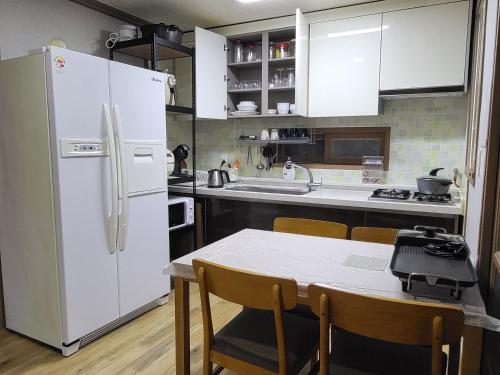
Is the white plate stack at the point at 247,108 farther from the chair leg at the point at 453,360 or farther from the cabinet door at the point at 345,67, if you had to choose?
the chair leg at the point at 453,360

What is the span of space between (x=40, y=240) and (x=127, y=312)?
754mm

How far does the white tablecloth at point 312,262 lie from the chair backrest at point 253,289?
0.46 ft

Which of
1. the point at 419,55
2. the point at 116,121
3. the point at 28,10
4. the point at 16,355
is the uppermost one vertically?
the point at 28,10

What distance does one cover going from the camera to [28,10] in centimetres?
256

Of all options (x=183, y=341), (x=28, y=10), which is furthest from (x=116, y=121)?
(x=183, y=341)

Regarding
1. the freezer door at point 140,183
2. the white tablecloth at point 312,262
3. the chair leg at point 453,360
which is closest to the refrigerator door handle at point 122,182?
the freezer door at point 140,183

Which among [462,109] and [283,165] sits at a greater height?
[462,109]

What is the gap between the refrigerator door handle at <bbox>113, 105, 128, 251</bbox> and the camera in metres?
2.26

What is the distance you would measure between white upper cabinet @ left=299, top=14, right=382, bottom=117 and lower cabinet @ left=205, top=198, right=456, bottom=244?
0.83 m

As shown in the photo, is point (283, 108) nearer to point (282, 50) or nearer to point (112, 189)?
point (282, 50)

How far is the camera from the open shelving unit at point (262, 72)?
3.27 metres

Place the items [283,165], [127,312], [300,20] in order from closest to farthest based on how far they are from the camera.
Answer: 1. [127,312]
2. [300,20]
3. [283,165]

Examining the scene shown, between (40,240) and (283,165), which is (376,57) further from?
(40,240)

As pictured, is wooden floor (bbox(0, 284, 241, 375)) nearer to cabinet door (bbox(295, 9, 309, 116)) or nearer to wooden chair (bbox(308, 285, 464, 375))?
wooden chair (bbox(308, 285, 464, 375))
